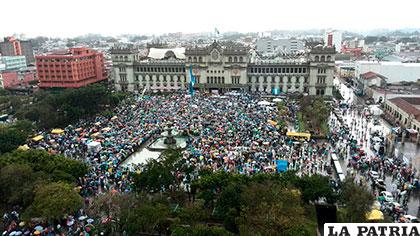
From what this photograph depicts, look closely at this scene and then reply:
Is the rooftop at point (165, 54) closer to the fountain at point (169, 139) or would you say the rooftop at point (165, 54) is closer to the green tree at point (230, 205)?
the fountain at point (169, 139)

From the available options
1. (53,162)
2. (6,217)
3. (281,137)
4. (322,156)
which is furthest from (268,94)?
(6,217)

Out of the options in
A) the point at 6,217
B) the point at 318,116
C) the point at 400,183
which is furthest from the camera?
the point at 318,116

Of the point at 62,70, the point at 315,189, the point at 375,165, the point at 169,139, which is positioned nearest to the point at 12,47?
the point at 62,70

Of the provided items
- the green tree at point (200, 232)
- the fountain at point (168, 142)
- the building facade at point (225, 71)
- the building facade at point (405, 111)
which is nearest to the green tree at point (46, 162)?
the fountain at point (168, 142)

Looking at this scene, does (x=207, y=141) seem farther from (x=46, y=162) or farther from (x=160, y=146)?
(x=46, y=162)

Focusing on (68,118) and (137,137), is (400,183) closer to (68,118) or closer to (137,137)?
(137,137)

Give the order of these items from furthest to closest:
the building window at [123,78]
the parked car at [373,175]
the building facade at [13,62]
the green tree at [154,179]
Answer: the building facade at [13,62], the building window at [123,78], the parked car at [373,175], the green tree at [154,179]
